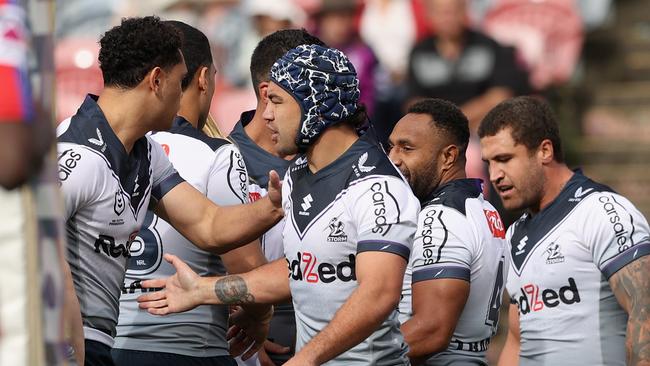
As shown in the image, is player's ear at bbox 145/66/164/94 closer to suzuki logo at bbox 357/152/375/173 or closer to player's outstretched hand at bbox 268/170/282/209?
player's outstretched hand at bbox 268/170/282/209

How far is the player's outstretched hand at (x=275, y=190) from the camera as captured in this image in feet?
17.8

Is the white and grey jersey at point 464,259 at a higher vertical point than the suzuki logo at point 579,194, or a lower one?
lower

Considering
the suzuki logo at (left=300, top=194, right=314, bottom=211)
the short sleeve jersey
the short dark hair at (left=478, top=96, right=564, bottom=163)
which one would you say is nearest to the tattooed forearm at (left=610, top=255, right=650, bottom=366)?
the short dark hair at (left=478, top=96, right=564, bottom=163)

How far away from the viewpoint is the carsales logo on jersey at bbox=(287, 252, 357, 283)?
16.7 ft

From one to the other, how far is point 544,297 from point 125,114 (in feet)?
8.21

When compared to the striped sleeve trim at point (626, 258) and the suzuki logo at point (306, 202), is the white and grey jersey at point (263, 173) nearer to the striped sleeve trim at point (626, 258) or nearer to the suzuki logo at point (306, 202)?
the suzuki logo at point (306, 202)

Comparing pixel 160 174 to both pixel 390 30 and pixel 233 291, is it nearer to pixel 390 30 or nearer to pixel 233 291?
pixel 233 291

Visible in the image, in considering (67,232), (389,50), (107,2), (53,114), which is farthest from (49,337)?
(107,2)

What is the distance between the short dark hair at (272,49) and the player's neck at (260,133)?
0.16m

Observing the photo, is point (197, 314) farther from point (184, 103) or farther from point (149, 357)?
point (184, 103)

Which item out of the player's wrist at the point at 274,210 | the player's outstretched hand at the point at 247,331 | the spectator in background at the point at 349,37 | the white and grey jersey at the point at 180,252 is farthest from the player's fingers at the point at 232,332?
the spectator in background at the point at 349,37

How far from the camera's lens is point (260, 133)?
721cm

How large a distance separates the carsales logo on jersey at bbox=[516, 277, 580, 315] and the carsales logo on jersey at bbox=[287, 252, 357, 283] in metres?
1.83

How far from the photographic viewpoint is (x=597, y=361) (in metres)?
6.48
